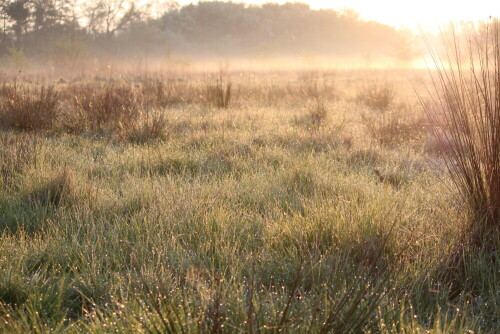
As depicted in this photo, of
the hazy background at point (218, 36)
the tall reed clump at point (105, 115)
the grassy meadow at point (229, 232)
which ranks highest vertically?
the hazy background at point (218, 36)

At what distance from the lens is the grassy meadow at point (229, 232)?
1.40m

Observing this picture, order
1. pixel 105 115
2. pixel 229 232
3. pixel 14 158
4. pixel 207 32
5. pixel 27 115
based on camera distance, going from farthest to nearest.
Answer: pixel 207 32 < pixel 105 115 < pixel 27 115 < pixel 14 158 < pixel 229 232

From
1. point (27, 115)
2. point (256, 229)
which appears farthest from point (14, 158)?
point (256, 229)

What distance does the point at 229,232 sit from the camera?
2.19m

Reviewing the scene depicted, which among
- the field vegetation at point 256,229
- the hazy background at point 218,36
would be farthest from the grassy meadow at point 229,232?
the hazy background at point 218,36

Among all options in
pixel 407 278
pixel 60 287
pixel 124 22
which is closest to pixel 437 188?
pixel 407 278

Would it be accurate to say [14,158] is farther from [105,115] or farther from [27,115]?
[105,115]

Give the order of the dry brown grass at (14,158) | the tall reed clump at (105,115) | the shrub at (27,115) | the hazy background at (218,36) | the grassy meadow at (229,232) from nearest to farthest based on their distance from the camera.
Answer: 1. the grassy meadow at (229,232)
2. the dry brown grass at (14,158)
3. the shrub at (27,115)
4. the tall reed clump at (105,115)
5. the hazy background at (218,36)

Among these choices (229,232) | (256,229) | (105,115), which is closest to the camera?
(229,232)

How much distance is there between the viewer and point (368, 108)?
763 centimetres

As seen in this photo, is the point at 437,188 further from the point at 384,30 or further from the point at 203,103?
the point at 384,30

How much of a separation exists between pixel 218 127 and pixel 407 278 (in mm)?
3909

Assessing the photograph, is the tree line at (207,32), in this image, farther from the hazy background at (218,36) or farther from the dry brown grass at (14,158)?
the dry brown grass at (14,158)

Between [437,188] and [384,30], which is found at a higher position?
[384,30]
